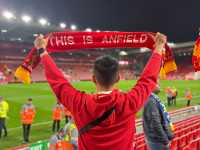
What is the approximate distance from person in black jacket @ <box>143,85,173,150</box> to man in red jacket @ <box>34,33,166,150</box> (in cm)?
278

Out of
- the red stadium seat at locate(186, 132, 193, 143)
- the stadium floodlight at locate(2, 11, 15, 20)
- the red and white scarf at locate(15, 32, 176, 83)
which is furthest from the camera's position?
the stadium floodlight at locate(2, 11, 15, 20)

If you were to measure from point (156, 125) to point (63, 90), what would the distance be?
9.80 ft

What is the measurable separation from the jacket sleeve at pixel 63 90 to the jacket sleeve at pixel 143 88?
0.95ft

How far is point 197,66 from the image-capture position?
17.6 feet

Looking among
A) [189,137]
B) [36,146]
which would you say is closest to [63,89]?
[189,137]

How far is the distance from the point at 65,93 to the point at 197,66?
132 inches

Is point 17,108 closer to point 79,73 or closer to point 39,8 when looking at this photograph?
point 39,8

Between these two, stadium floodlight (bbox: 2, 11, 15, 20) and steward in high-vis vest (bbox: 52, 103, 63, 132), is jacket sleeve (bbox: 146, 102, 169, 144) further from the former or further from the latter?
stadium floodlight (bbox: 2, 11, 15, 20)

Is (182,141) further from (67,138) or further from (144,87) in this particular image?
(144,87)

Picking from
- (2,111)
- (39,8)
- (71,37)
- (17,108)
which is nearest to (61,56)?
(39,8)

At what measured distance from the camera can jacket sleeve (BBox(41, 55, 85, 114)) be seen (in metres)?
2.36

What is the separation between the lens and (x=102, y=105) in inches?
91.6

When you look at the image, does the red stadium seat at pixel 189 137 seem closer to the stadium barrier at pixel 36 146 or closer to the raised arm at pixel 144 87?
the stadium barrier at pixel 36 146

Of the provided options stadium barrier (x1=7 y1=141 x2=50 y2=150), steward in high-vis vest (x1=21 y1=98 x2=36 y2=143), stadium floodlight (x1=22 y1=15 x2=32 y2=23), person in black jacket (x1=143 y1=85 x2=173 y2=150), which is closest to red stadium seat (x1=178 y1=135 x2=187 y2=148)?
Result: person in black jacket (x1=143 y1=85 x2=173 y2=150)
